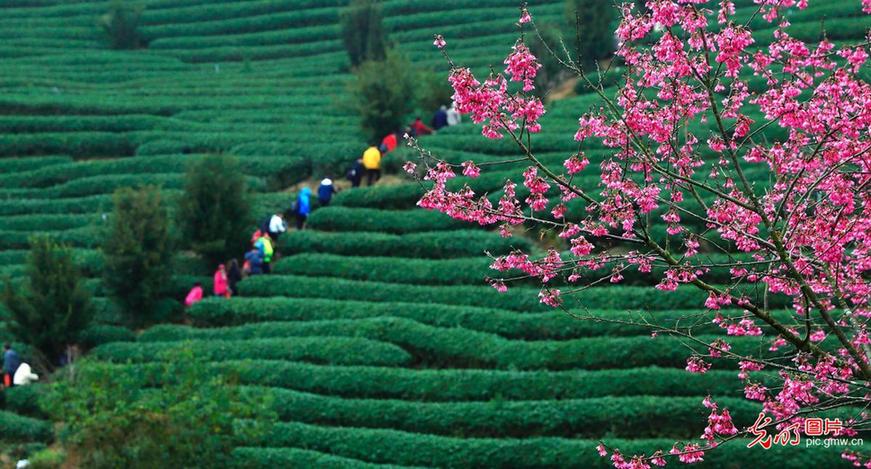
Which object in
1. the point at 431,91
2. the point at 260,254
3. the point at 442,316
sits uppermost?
the point at 431,91

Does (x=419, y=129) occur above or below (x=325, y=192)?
above

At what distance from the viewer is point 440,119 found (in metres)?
34.9

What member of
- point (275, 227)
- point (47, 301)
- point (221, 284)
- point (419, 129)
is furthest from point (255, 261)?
point (419, 129)

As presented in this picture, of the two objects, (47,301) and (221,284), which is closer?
(47,301)

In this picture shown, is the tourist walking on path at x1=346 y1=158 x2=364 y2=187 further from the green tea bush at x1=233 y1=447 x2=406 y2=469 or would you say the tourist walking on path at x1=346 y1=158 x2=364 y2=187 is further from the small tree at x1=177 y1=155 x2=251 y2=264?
the green tea bush at x1=233 y1=447 x2=406 y2=469

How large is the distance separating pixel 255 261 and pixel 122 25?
87.6 ft

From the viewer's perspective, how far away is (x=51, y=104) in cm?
4044

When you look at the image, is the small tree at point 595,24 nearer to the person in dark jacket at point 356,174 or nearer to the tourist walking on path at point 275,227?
the person in dark jacket at point 356,174

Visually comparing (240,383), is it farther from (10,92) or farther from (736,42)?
(10,92)

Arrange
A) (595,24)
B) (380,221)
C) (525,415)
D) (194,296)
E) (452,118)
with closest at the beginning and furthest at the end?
1. (525,415)
2. (194,296)
3. (380,221)
4. (452,118)
5. (595,24)

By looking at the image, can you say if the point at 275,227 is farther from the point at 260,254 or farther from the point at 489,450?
the point at 489,450

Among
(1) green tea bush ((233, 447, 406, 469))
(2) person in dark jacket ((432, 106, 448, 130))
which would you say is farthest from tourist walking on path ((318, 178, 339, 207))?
(1) green tea bush ((233, 447, 406, 469))

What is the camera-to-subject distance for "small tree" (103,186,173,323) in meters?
26.7

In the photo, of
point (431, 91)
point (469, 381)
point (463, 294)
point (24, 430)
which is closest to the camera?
point (469, 381)
